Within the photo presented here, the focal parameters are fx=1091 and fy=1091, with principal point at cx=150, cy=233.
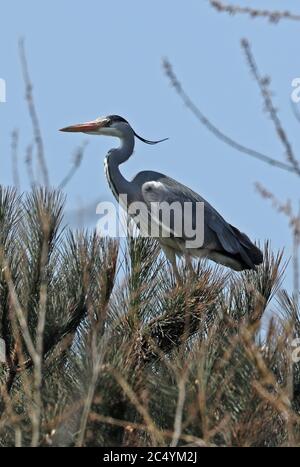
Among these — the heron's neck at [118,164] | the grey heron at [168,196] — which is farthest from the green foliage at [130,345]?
the heron's neck at [118,164]

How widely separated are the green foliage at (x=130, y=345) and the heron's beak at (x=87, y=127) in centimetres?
210

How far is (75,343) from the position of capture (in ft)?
13.7

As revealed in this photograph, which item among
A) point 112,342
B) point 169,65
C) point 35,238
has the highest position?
point 169,65

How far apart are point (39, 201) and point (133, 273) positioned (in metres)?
0.52

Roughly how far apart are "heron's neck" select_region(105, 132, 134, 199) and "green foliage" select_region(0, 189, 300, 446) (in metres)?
1.93

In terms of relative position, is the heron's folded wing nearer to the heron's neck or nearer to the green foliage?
the heron's neck

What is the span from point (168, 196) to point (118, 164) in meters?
0.40

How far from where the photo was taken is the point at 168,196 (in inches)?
257

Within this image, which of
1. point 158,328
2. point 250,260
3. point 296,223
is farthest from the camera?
point 250,260

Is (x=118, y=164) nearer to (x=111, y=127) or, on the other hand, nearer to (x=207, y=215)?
(x=111, y=127)

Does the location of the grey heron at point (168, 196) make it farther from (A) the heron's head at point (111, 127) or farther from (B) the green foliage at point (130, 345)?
(B) the green foliage at point (130, 345)

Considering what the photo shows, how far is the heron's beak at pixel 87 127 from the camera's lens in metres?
6.62

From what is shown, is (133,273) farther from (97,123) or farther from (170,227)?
(97,123)
